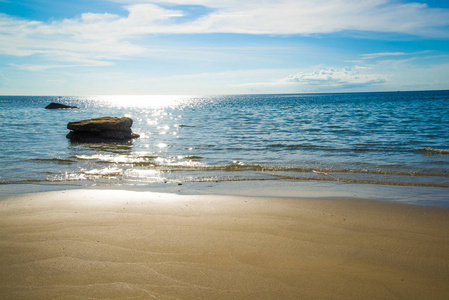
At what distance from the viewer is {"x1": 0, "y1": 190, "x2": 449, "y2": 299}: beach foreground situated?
2816 millimetres

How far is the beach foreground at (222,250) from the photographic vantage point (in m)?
2.82

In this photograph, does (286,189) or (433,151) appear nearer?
(286,189)

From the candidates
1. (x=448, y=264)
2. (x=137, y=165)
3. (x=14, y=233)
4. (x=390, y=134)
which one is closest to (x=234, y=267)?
(x=448, y=264)

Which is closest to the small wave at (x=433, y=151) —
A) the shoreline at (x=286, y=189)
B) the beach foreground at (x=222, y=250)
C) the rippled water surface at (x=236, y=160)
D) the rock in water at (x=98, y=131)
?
the rippled water surface at (x=236, y=160)

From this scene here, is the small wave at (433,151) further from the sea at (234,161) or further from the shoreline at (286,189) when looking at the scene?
the shoreline at (286,189)

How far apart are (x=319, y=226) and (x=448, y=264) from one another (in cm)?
155

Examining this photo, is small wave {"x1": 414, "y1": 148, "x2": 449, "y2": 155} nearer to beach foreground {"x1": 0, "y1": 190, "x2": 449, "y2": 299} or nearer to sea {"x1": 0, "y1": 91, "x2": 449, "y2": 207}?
sea {"x1": 0, "y1": 91, "x2": 449, "y2": 207}

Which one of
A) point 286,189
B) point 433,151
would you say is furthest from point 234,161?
point 433,151

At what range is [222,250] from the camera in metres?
3.55

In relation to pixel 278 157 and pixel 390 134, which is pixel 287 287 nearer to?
pixel 278 157

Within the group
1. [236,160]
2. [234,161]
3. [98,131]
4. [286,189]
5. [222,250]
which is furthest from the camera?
[98,131]

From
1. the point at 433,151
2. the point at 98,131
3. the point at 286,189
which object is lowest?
the point at 286,189

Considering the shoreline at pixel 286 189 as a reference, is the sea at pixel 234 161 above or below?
above

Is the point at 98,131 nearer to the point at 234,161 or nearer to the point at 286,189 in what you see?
the point at 234,161
